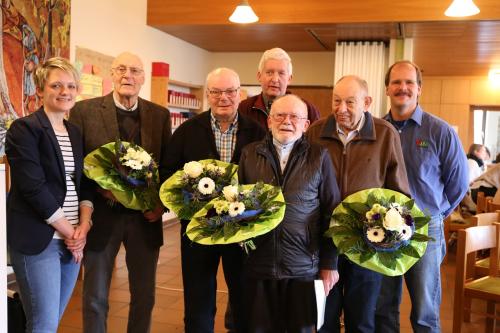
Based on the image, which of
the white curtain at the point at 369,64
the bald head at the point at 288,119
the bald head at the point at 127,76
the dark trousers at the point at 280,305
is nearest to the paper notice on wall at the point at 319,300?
the dark trousers at the point at 280,305

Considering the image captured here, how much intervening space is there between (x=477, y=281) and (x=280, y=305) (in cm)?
179

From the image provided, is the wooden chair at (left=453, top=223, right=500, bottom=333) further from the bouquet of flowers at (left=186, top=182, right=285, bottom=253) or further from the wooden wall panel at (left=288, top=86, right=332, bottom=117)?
the wooden wall panel at (left=288, top=86, right=332, bottom=117)

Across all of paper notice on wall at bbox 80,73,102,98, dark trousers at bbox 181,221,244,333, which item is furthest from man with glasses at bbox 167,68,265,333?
paper notice on wall at bbox 80,73,102,98

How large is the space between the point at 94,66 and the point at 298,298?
4.39m

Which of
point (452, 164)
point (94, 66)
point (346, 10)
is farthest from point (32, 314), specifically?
point (346, 10)

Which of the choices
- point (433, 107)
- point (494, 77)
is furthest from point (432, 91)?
point (494, 77)

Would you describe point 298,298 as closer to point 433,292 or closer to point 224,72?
point 433,292

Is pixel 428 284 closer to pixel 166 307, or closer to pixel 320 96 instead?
pixel 166 307

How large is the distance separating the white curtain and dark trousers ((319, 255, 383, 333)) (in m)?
5.00

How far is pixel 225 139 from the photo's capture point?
2.84 metres

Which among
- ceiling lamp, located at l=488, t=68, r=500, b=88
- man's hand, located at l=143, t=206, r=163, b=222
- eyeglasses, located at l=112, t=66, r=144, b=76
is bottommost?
man's hand, located at l=143, t=206, r=163, b=222

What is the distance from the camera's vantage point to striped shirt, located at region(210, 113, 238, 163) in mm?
2822

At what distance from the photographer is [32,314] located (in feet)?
7.57

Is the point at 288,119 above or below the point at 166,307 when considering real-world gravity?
above
